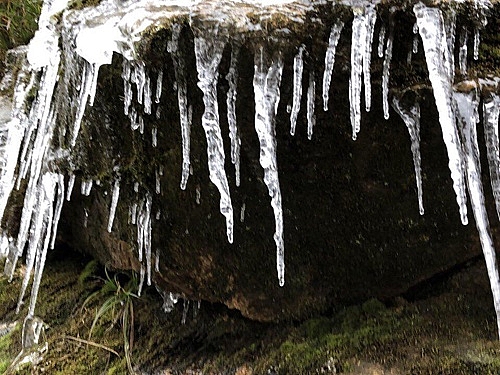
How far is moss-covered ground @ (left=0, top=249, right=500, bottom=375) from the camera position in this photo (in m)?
1.80

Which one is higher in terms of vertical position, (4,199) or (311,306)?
(4,199)

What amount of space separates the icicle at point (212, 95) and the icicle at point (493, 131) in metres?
0.78

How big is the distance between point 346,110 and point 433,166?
382 millimetres

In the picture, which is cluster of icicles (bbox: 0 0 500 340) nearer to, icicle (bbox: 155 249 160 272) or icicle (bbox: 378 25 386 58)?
icicle (bbox: 378 25 386 58)

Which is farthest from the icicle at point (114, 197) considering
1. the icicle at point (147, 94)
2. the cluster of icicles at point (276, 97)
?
the icicle at point (147, 94)

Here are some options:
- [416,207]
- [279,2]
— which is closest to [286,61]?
[279,2]

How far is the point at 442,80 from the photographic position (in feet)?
4.12

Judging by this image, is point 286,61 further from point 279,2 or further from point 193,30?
point 193,30

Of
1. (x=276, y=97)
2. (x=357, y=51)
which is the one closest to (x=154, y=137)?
(x=276, y=97)

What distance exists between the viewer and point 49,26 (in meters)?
1.74

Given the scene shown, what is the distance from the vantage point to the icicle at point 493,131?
136 centimetres

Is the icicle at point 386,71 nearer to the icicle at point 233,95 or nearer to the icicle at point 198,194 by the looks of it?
the icicle at point 233,95

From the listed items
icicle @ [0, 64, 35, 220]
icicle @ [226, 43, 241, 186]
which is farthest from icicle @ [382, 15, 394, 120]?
icicle @ [0, 64, 35, 220]

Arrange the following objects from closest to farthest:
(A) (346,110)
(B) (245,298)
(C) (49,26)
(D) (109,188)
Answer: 1. (A) (346,110)
2. (C) (49,26)
3. (D) (109,188)
4. (B) (245,298)
